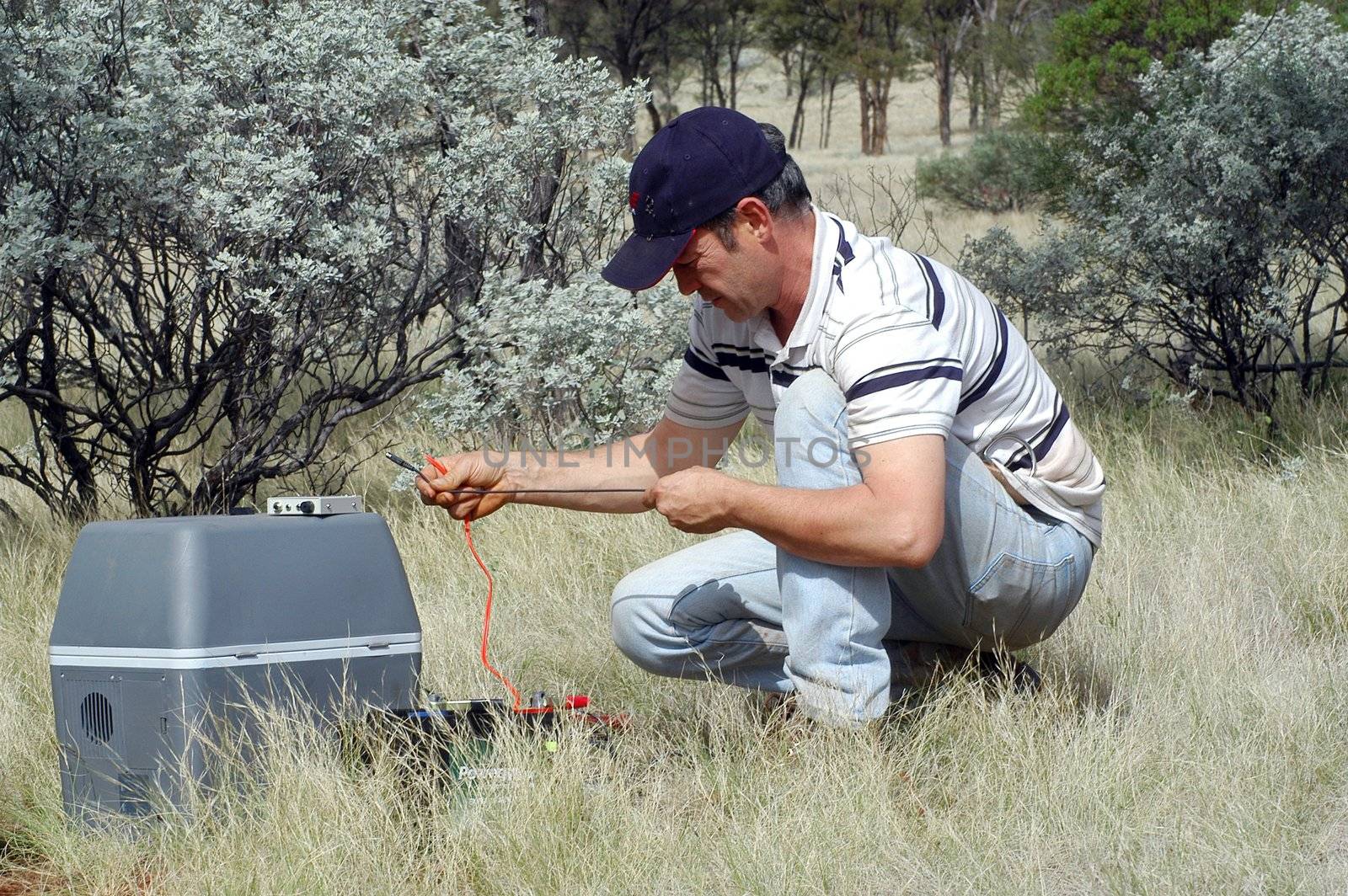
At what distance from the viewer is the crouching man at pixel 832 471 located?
2318 mm

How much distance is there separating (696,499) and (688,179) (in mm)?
571

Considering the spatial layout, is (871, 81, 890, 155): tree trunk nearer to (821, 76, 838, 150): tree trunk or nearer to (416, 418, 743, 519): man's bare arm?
(821, 76, 838, 150): tree trunk

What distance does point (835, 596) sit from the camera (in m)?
2.44

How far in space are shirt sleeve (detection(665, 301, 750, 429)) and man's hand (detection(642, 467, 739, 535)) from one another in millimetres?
449

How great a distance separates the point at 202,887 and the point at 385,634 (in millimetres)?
543

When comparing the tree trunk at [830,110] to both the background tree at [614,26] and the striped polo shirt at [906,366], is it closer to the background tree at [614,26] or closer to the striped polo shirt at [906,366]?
the background tree at [614,26]

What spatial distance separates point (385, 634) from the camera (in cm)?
253

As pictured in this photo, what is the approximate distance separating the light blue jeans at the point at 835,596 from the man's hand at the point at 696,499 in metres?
0.14

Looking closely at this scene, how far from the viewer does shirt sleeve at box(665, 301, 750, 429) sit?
285 centimetres

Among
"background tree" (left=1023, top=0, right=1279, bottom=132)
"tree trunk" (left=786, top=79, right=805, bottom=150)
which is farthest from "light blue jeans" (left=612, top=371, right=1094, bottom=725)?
"tree trunk" (left=786, top=79, right=805, bottom=150)

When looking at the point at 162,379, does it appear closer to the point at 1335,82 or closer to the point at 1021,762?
the point at 1021,762

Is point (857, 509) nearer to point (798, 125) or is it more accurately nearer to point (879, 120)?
point (879, 120)

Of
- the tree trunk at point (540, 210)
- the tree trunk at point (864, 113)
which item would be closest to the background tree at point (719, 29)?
the tree trunk at point (864, 113)

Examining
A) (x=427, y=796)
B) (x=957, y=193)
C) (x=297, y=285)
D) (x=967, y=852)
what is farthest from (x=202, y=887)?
(x=957, y=193)
